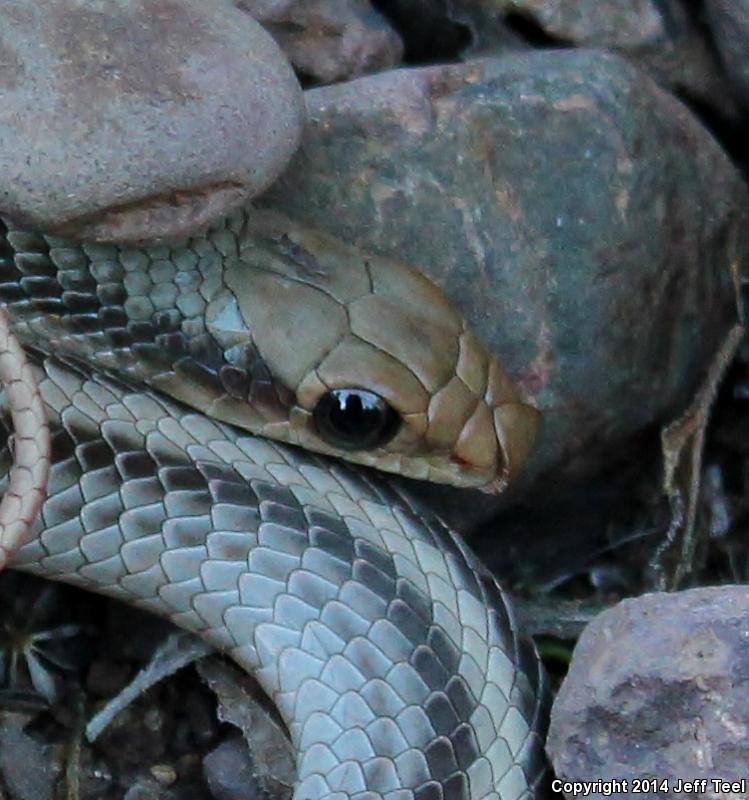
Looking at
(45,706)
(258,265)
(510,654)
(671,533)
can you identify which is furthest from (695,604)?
(45,706)

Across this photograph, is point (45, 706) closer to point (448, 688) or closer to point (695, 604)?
point (448, 688)

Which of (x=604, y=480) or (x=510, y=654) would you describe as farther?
(x=604, y=480)

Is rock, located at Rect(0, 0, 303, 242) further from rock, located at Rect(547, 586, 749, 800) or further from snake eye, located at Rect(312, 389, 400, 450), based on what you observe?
rock, located at Rect(547, 586, 749, 800)

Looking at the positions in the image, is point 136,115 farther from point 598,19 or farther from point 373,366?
point 598,19

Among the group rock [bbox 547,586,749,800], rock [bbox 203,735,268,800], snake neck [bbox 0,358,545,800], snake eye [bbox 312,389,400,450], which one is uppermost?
rock [bbox 547,586,749,800]

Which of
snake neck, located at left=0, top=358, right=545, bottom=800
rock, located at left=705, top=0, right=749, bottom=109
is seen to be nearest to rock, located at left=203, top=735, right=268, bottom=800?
snake neck, located at left=0, top=358, right=545, bottom=800

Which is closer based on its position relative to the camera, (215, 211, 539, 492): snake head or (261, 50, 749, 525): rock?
(215, 211, 539, 492): snake head

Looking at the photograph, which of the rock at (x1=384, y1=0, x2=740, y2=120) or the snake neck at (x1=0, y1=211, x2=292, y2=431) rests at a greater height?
the rock at (x1=384, y1=0, x2=740, y2=120)
